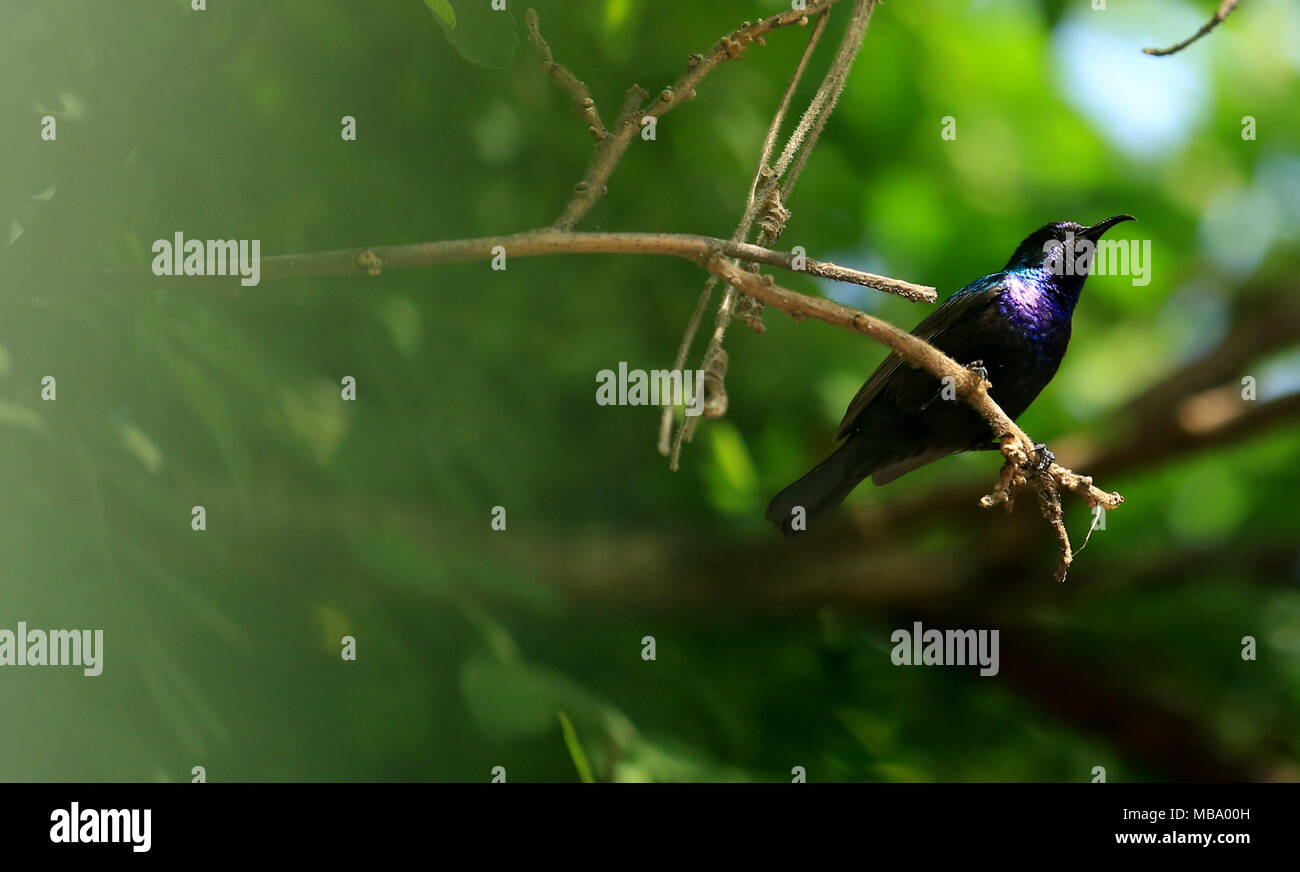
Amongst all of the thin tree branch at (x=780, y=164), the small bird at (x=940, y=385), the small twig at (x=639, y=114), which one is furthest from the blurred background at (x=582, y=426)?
the small bird at (x=940, y=385)

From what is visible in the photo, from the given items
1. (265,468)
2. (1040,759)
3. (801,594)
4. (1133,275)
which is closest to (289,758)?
(265,468)

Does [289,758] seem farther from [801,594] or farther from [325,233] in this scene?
[801,594]

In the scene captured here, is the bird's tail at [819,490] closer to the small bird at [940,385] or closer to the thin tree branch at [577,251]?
the small bird at [940,385]

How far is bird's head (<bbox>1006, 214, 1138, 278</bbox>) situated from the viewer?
3869 millimetres

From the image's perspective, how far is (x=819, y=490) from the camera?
3645 millimetres

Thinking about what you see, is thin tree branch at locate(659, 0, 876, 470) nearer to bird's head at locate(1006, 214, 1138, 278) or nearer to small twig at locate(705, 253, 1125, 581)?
small twig at locate(705, 253, 1125, 581)

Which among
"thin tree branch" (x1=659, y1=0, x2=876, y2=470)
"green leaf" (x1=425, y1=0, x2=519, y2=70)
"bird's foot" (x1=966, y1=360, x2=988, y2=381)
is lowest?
"bird's foot" (x1=966, y1=360, x2=988, y2=381)

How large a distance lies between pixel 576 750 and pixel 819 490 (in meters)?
1.10

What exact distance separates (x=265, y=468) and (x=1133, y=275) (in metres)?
4.53

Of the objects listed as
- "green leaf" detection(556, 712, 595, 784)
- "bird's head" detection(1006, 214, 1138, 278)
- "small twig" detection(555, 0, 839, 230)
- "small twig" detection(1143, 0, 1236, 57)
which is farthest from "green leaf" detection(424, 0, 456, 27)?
"bird's head" detection(1006, 214, 1138, 278)

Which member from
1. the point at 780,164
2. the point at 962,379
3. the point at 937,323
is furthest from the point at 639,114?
the point at 937,323

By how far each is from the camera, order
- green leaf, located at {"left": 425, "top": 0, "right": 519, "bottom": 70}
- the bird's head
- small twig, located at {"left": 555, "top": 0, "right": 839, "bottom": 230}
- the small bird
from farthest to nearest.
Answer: the bird's head → the small bird → green leaf, located at {"left": 425, "top": 0, "right": 519, "bottom": 70} → small twig, located at {"left": 555, "top": 0, "right": 839, "bottom": 230}

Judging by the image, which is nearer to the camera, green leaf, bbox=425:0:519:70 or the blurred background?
green leaf, bbox=425:0:519:70

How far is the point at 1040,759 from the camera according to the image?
6.29 meters
